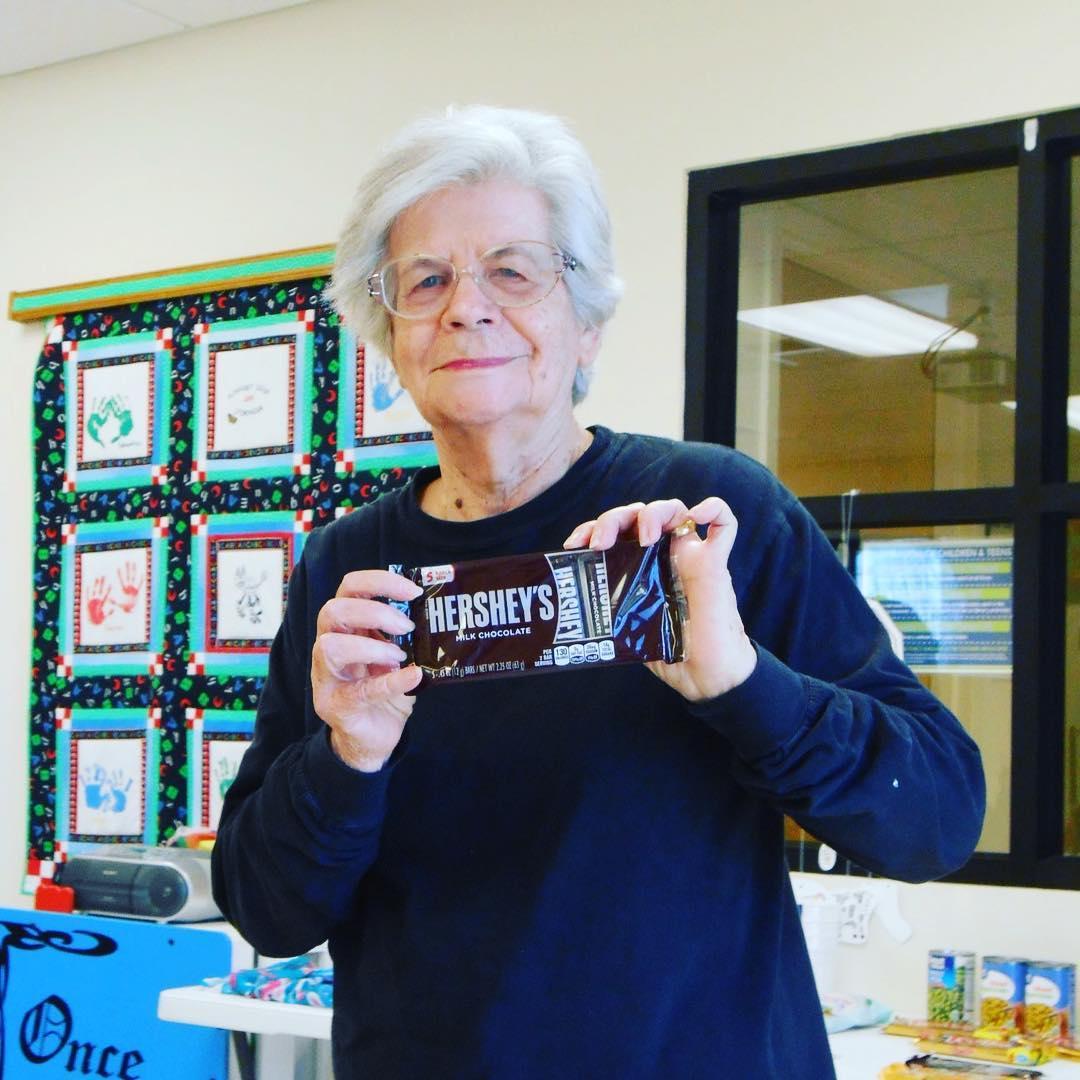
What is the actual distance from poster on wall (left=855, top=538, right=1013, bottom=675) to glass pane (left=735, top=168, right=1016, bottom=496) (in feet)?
0.45

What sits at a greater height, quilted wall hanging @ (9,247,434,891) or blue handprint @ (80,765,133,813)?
quilted wall hanging @ (9,247,434,891)

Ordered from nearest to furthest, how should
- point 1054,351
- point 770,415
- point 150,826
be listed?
1. point 1054,351
2. point 770,415
3. point 150,826

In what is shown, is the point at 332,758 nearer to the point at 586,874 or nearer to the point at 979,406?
the point at 586,874

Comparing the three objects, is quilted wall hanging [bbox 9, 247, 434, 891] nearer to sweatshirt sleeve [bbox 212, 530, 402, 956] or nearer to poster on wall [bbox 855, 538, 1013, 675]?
poster on wall [bbox 855, 538, 1013, 675]

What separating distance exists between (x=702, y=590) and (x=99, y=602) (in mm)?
2947

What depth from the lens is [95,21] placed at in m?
3.62

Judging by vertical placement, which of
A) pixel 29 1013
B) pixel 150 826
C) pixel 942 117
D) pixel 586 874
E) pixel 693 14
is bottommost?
pixel 29 1013

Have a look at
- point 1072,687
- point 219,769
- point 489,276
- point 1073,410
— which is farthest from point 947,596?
point 489,276

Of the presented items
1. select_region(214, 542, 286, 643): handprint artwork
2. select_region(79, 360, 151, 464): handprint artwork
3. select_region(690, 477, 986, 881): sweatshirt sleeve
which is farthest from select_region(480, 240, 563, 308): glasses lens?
select_region(79, 360, 151, 464): handprint artwork

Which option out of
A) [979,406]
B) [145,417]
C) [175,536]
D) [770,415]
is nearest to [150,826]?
[175,536]

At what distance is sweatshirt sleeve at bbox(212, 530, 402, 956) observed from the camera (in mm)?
1099

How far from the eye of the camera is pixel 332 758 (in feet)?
3.58

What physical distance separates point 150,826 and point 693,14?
6.85ft

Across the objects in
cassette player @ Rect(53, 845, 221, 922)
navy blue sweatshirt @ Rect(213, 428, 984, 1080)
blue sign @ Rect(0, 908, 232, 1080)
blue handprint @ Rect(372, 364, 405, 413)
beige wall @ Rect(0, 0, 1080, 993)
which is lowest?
blue sign @ Rect(0, 908, 232, 1080)
